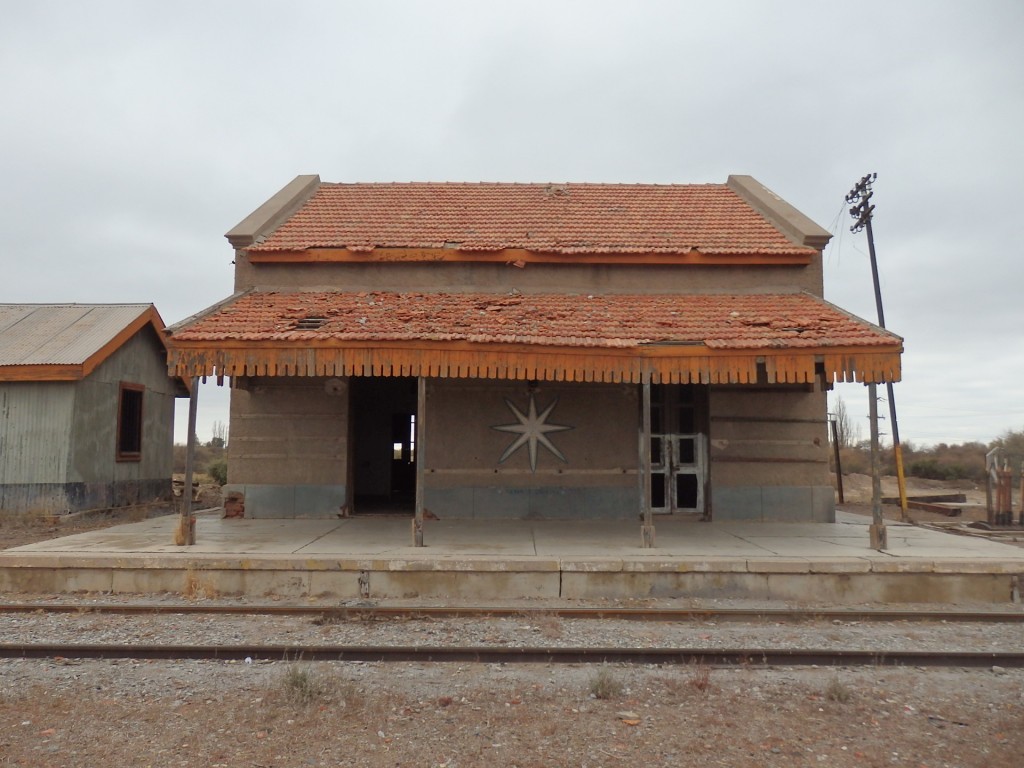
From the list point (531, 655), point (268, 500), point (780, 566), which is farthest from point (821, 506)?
point (268, 500)

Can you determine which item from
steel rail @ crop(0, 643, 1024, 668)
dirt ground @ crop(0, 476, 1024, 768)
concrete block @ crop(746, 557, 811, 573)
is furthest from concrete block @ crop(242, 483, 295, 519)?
concrete block @ crop(746, 557, 811, 573)

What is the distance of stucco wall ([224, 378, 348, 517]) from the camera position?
11039 mm

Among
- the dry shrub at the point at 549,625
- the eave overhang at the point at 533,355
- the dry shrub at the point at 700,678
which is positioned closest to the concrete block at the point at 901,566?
the eave overhang at the point at 533,355

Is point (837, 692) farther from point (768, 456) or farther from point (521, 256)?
point (521, 256)

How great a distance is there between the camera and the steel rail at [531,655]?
5.61 m

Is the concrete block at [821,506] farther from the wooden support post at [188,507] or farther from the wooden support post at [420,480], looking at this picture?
the wooden support post at [188,507]

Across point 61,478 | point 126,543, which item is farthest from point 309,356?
point 61,478

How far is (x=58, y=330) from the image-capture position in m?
15.4

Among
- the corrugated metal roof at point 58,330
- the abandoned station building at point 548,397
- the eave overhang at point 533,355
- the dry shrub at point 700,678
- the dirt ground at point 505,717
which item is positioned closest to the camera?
the dirt ground at point 505,717

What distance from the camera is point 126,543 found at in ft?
28.7

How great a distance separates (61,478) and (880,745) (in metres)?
14.9

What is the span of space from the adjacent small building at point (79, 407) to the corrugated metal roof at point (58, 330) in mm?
21

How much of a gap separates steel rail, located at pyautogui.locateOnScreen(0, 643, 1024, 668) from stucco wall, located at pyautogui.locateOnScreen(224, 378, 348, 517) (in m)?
5.36

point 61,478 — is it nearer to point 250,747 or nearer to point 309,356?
point 309,356
